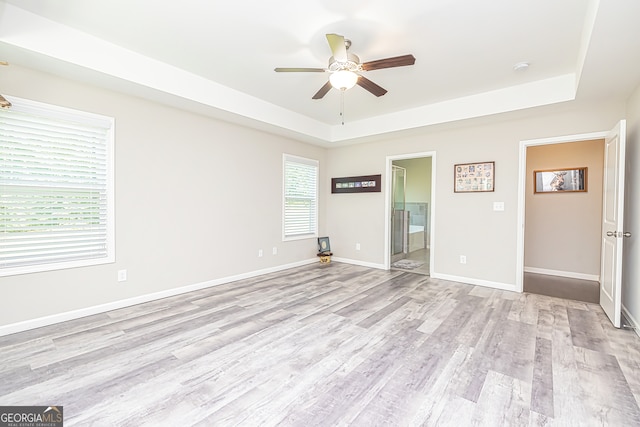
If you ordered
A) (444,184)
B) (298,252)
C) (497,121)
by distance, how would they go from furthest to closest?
(298,252) < (444,184) < (497,121)

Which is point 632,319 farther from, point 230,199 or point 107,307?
point 107,307

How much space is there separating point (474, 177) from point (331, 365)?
3665mm

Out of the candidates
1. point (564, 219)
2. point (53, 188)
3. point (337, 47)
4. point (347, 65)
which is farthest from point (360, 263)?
point (53, 188)

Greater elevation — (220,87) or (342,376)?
(220,87)

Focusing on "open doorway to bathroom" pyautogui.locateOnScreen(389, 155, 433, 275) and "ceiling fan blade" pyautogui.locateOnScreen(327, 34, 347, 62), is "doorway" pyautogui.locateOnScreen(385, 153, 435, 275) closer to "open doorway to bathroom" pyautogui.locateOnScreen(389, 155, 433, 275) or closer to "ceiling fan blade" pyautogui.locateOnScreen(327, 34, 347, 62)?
"open doorway to bathroom" pyautogui.locateOnScreen(389, 155, 433, 275)

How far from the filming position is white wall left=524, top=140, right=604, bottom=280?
4.70 meters

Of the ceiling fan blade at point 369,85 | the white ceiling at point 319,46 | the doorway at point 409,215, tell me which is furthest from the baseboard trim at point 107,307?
the ceiling fan blade at point 369,85

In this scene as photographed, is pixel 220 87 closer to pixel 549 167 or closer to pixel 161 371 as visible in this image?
pixel 161 371

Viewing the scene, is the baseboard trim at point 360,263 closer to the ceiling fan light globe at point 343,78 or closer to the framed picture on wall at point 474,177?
the framed picture on wall at point 474,177

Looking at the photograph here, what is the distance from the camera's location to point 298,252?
5.63 meters

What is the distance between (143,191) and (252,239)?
179 cm

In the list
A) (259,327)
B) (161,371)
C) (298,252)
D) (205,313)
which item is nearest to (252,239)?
(298,252)

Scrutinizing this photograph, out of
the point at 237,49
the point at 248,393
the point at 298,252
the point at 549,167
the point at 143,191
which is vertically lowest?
the point at 248,393

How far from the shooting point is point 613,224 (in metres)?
3.02
